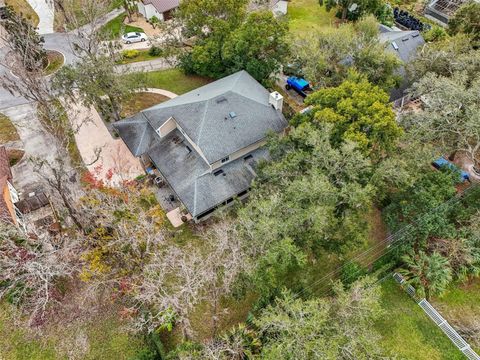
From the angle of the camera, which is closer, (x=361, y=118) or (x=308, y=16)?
(x=361, y=118)

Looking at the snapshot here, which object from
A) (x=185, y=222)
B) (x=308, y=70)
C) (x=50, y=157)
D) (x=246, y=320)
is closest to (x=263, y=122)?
(x=308, y=70)

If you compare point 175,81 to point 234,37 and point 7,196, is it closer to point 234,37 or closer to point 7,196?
point 234,37

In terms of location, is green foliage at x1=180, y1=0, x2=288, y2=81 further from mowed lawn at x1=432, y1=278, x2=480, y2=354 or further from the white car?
mowed lawn at x1=432, y1=278, x2=480, y2=354

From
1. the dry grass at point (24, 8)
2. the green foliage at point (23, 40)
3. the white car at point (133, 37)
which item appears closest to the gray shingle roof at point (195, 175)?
the green foliage at point (23, 40)

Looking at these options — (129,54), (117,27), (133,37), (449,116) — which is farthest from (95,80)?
(449,116)

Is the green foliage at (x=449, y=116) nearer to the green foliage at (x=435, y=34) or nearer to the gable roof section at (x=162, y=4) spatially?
the green foliage at (x=435, y=34)

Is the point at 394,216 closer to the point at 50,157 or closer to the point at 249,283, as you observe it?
the point at 249,283
